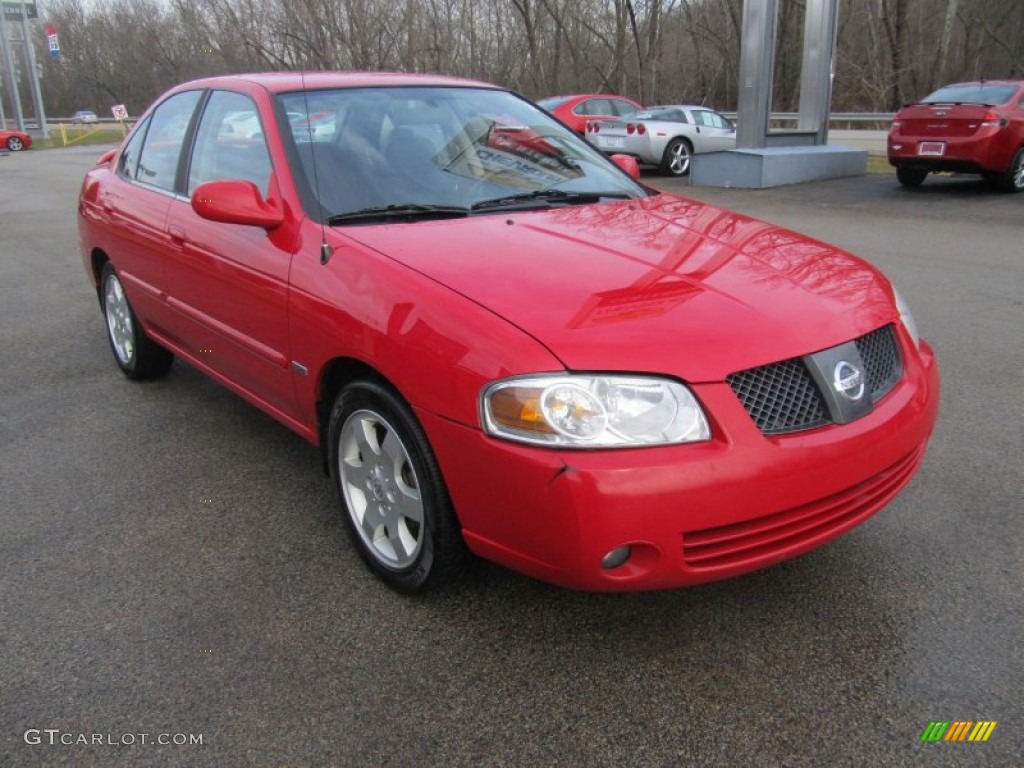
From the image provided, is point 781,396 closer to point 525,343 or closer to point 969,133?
point 525,343

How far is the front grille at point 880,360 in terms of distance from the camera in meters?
2.45

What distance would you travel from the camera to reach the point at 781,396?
2230 millimetres

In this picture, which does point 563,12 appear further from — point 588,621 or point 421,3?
point 588,621

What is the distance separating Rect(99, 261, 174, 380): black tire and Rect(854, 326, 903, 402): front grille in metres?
3.71

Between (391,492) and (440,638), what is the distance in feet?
1.56

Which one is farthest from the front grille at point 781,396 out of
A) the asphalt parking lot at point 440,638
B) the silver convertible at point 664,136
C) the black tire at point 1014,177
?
the silver convertible at point 664,136

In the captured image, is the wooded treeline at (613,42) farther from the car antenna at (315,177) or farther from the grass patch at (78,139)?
the car antenna at (315,177)

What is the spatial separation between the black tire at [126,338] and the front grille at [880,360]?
3713 mm

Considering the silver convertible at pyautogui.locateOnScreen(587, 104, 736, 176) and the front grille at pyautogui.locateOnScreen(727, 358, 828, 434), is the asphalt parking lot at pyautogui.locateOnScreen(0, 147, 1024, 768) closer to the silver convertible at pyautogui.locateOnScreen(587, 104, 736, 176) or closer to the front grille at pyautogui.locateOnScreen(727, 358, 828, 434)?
the front grille at pyautogui.locateOnScreen(727, 358, 828, 434)

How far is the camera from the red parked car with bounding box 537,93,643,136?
17.8 metres

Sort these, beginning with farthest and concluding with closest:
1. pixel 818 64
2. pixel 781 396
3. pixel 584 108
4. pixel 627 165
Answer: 1. pixel 584 108
2. pixel 818 64
3. pixel 627 165
4. pixel 781 396

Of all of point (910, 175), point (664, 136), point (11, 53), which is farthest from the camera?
point (11, 53)

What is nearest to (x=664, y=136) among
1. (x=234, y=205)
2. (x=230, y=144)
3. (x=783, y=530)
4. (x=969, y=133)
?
(x=969, y=133)

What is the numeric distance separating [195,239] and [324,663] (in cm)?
198
